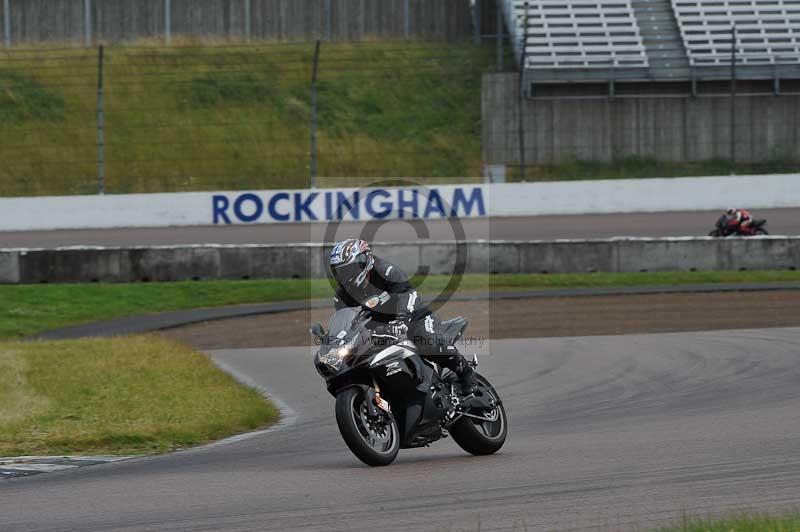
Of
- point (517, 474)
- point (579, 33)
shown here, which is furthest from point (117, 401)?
point (579, 33)

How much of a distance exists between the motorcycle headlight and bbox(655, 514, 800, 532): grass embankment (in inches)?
108

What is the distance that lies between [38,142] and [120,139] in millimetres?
2158

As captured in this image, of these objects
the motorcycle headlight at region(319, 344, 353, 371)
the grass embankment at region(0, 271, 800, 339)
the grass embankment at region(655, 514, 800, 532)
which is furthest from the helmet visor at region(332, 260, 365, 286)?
the grass embankment at region(0, 271, 800, 339)

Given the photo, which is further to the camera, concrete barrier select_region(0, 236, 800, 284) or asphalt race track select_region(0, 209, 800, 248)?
asphalt race track select_region(0, 209, 800, 248)

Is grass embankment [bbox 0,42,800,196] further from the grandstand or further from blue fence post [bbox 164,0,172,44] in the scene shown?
blue fence post [bbox 164,0,172,44]

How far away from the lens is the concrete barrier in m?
23.0

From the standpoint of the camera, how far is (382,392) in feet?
26.1

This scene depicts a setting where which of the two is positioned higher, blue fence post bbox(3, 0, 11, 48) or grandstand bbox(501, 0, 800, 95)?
blue fence post bbox(3, 0, 11, 48)

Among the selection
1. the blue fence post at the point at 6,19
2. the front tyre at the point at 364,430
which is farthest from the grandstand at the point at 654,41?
the front tyre at the point at 364,430

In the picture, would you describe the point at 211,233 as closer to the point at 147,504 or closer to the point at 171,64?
the point at 171,64

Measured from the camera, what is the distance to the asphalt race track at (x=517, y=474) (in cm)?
607

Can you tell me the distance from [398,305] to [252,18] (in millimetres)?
31941

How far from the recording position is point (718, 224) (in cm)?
2548

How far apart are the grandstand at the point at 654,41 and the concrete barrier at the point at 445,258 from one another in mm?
10368
